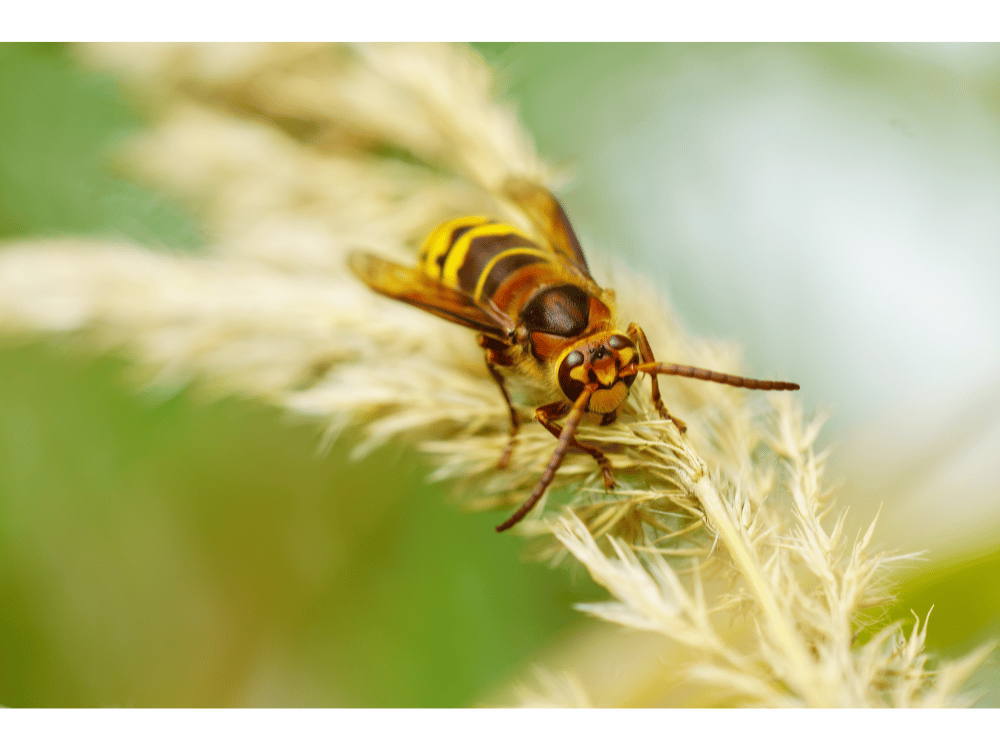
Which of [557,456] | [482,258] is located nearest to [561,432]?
[557,456]

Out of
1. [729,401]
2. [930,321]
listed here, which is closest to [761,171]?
[930,321]

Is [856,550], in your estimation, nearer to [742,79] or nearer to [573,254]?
[573,254]

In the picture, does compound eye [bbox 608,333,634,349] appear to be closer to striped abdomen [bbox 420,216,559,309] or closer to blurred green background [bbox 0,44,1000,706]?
striped abdomen [bbox 420,216,559,309]

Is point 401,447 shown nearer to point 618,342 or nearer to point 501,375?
point 501,375

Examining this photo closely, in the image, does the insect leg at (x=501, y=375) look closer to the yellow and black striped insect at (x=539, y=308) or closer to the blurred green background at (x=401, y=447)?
the yellow and black striped insect at (x=539, y=308)

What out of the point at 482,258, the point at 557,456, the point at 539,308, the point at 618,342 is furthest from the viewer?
the point at 482,258

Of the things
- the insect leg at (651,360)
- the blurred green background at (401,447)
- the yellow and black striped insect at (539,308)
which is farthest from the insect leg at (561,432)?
the blurred green background at (401,447)

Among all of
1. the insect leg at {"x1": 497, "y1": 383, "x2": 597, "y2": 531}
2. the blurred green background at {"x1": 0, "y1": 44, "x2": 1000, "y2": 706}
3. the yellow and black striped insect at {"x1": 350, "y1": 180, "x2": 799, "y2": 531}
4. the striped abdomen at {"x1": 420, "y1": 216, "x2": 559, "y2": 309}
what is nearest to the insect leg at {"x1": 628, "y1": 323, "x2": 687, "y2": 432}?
the yellow and black striped insect at {"x1": 350, "y1": 180, "x2": 799, "y2": 531}
